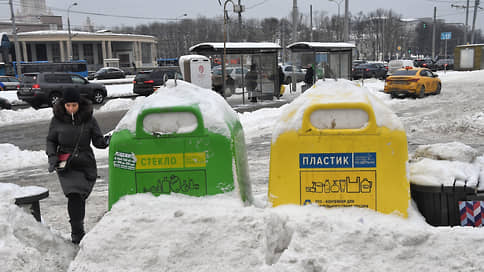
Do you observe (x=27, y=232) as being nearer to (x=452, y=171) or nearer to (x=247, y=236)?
(x=247, y=236)

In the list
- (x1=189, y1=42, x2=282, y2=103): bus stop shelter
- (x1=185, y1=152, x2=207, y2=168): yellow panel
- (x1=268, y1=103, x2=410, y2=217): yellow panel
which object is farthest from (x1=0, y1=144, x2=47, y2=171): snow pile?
(x1=189, y1=42, x2=282, y2=103): bus stop shelter

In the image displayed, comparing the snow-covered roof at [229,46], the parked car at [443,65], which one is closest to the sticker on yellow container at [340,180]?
the snow-covered roof at [229,46]

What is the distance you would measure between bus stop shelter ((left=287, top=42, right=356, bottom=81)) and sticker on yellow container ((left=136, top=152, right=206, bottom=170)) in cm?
1857

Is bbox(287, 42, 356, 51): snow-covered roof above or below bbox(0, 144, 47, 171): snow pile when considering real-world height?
above

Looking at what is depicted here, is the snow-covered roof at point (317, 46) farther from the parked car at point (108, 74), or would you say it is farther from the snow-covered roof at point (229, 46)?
the parked car at point (108, 74)

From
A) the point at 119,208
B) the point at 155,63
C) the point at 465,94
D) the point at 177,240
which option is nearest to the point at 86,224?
the point at 119,208

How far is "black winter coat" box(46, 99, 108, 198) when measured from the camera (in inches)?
172

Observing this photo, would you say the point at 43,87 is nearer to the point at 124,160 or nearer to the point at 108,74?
the point at 124,160

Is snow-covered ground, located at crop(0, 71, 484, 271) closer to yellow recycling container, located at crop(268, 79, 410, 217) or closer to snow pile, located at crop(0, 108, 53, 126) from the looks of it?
yellow recycling container, located at crop(268, 79, 410, 217)

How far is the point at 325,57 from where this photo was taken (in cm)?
2288

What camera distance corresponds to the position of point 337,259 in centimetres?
304

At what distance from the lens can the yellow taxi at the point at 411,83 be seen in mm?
20250

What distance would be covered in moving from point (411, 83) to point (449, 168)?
696 inches

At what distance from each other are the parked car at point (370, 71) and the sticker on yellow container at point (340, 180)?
40.2 m
